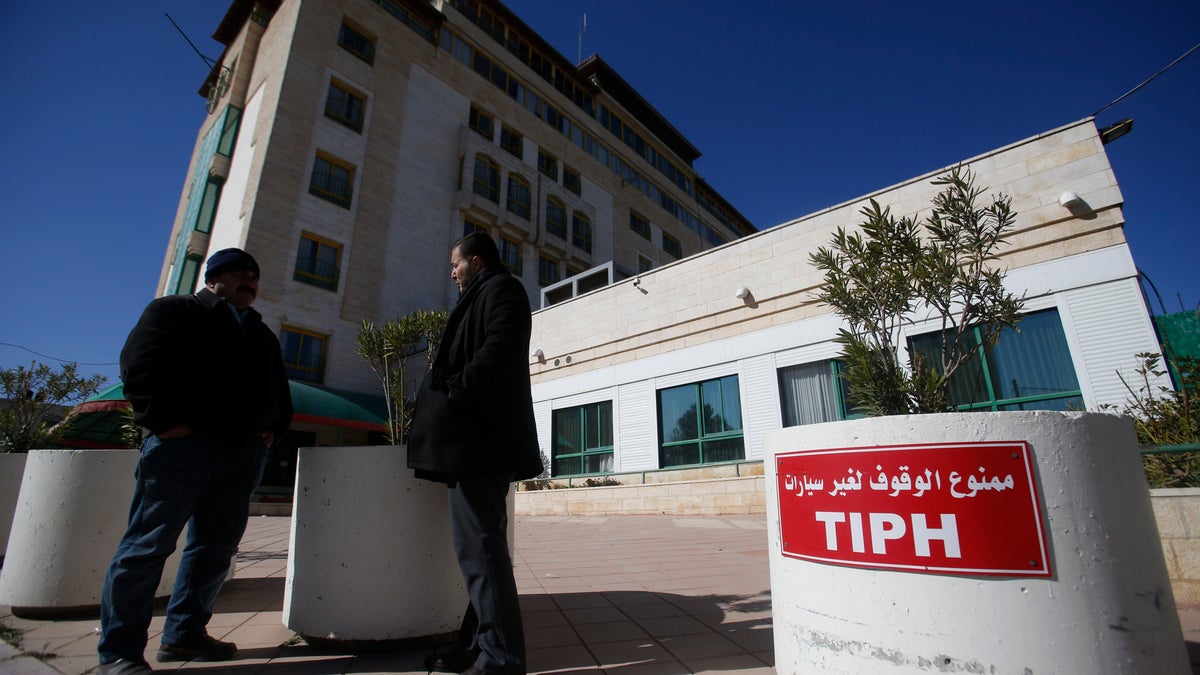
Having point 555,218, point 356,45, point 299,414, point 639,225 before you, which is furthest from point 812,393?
point 639,225

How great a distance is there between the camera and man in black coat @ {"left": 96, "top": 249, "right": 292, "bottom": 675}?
7.32ft

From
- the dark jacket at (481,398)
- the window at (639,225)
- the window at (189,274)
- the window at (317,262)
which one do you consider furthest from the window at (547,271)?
the dark jacket at (481,398)

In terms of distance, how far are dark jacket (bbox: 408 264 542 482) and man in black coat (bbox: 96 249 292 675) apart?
3.29 feet

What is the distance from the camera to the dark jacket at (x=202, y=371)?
→ 2324 mm

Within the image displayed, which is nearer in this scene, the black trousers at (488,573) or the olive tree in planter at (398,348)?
the black trousers at (488,573)

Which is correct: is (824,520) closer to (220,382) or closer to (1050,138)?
(220,382)

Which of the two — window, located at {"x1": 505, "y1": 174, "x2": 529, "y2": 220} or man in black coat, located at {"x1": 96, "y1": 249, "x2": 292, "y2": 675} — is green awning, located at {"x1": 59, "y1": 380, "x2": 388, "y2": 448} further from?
window, located at {"x1": 505, "y1": 174, "x2": 529, "y2": 220}

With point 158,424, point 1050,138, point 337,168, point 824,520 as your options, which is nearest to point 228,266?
point 158,424

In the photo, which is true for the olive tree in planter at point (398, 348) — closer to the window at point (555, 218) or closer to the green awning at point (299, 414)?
the green awning at point (299, 414)

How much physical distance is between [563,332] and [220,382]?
1355 centimetres

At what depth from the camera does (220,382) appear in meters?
2.58

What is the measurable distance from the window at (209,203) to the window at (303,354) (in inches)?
226

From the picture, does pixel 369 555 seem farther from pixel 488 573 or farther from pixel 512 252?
pixel 512 252

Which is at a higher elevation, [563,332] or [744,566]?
[563,332]
